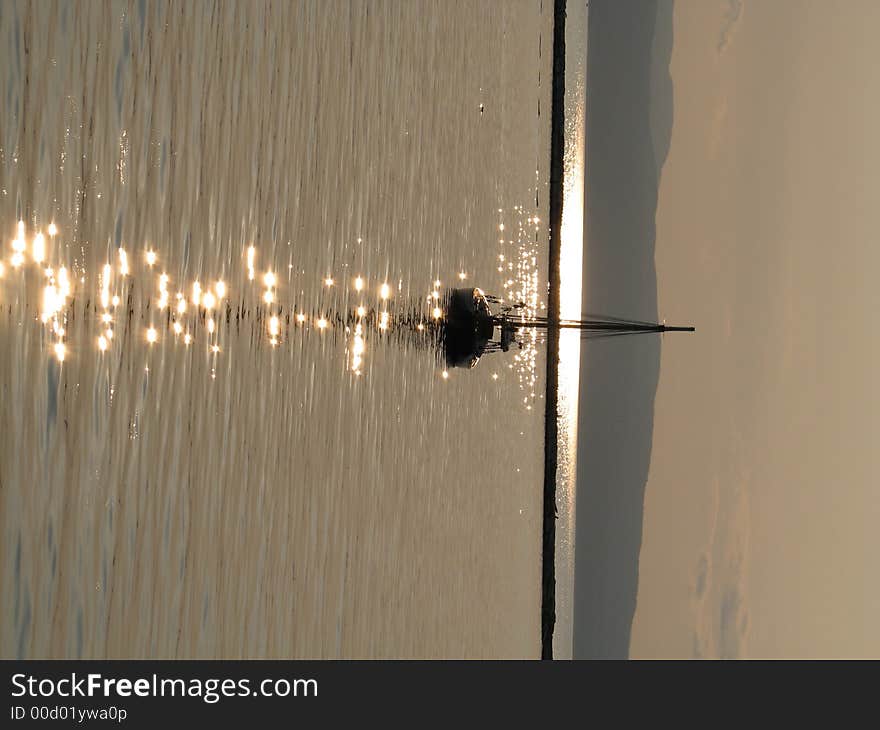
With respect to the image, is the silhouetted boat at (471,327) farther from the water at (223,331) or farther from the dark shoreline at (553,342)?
the dark shoreline at (553,342)

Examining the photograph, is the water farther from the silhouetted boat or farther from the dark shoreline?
the dark shoreline

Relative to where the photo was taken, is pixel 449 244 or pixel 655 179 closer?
pixel 449 244

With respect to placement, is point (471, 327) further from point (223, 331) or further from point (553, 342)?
point (553, 342)

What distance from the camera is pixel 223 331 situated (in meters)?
0.12

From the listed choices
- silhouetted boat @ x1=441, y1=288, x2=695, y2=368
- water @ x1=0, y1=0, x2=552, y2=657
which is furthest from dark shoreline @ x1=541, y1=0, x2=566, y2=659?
water @ x1=0, y1=0, x2=552, y2=657

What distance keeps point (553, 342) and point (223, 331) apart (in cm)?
54

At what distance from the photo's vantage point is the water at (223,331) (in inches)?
3.1

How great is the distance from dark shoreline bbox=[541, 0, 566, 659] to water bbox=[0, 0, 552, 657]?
0.36 meters

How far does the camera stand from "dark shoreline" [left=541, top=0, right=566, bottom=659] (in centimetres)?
62

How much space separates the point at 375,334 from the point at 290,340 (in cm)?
6
